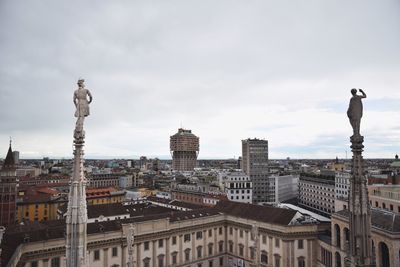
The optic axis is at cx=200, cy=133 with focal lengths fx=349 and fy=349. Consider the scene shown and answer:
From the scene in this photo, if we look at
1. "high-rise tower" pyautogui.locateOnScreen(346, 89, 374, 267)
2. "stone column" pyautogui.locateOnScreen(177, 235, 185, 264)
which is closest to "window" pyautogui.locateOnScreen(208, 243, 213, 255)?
"stone column" pyautogui.locateOnScreen(177, 235, 185, 264)

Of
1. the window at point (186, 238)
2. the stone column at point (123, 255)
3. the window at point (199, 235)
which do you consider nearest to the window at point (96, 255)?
the stone column at point (123, 255)

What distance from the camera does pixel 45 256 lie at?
124ft

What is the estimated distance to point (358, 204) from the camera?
10688 mm

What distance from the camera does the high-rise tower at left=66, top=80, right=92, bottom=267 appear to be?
1027 centimetres

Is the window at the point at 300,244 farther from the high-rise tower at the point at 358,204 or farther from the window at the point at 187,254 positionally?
the high-rise tower at the point at 358,204

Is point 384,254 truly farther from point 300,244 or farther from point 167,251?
point 167,251

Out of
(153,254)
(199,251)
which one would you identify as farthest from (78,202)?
(199,251)

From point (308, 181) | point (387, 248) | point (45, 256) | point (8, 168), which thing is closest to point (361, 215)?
point (387, 248)

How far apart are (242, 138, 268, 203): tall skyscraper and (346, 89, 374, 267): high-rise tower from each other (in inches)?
4478

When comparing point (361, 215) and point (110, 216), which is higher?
point (361, 215)

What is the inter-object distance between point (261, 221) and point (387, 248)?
1947cm

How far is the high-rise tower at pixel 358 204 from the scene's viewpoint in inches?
408

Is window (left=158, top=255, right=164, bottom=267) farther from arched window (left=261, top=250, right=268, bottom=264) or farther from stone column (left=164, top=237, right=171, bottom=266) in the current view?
arched window (left=261, top=250, right=268, bottom=264)

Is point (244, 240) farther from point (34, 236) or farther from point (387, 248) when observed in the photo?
point (34, 236)
